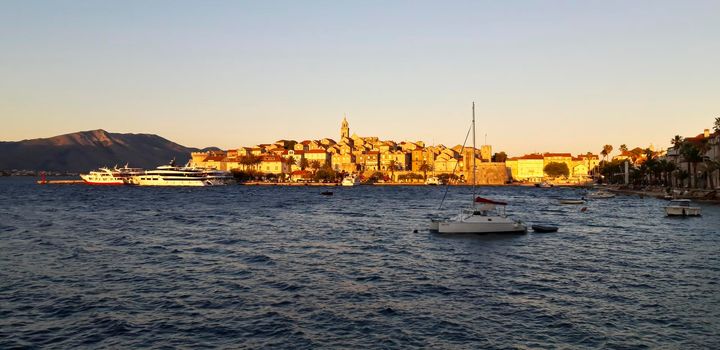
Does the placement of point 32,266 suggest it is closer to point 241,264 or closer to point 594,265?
point 241,264

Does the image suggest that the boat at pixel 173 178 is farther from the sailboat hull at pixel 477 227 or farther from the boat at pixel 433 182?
the sailboat hull at pixel 477 227

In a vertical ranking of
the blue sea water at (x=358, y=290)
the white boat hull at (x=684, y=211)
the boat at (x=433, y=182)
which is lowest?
the blue sea water at (x=358, y=290)

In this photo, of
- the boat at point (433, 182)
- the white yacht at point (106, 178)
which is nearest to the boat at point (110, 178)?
the white yacht at point (106, 178)

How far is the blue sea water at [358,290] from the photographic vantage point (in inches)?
681

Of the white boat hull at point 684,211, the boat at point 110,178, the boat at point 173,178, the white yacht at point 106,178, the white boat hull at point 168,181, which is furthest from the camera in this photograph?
the boat at point 110,178

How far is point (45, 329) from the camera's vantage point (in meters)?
18.0

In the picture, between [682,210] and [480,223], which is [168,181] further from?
[480,223]

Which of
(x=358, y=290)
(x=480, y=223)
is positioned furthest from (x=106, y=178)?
(x=358, y=290)

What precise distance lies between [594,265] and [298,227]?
1074 inches

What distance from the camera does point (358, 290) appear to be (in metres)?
23.7

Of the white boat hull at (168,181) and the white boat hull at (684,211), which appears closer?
the white boat hull at (684,211)

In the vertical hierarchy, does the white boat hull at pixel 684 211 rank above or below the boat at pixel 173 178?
below

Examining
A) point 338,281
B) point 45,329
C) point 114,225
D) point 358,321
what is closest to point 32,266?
point 45,329

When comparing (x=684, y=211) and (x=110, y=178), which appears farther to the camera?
(x=110, y=178)
